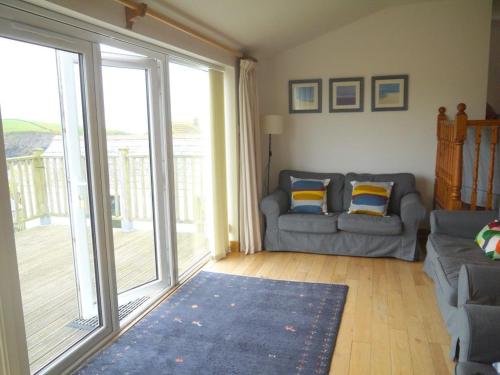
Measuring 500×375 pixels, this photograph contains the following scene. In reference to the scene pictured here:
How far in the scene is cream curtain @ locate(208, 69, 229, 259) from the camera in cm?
390

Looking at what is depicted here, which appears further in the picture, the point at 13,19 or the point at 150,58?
the point at 150,58

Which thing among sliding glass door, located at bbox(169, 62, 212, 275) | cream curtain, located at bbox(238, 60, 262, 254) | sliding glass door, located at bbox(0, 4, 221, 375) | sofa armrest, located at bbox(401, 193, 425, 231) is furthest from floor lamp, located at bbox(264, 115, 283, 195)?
sofa armrest, located at bbox(401, 193, 425, 231)

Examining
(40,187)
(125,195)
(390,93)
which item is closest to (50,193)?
(40,187)

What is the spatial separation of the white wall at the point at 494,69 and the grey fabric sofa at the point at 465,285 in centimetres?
240

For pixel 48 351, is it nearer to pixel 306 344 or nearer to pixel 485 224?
pixel 306 344

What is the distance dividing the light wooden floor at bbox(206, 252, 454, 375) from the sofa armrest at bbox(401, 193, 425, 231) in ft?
1.29

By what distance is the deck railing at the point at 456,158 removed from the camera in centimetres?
332

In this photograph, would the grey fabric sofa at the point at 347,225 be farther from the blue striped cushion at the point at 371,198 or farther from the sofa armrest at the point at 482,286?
the sofa armrest at the point at 482,286

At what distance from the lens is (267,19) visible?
3.52m

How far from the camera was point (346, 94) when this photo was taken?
469cm

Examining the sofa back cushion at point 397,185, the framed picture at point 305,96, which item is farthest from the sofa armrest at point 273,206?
the framed picture at point 305,96

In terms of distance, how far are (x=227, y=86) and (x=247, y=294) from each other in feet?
6.95

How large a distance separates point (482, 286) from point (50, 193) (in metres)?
2.46

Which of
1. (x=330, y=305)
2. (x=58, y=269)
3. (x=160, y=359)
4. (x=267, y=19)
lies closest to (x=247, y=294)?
(x=330, y=305)
